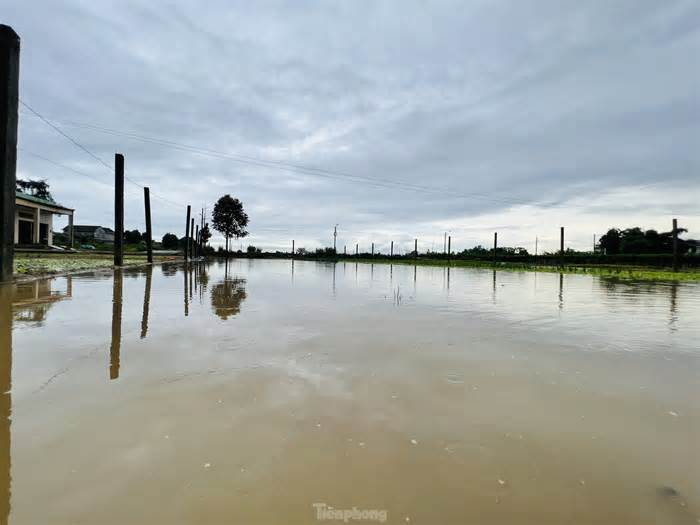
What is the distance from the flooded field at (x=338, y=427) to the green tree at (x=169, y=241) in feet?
267

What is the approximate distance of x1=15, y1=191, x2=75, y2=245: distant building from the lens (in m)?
28.7

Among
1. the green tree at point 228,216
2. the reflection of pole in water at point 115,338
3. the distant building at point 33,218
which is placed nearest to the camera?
the reflection of pole in water at point 115,338

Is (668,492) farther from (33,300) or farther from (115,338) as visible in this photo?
(33,300)

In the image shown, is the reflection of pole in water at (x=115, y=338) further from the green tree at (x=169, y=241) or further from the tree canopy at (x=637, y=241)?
the green tree at (x=169, y=241)

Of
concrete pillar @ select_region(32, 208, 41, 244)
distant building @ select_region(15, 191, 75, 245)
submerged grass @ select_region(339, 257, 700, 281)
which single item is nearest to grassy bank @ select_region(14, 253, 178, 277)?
concrete pillar @ select_region(32, 208, 41, 244)

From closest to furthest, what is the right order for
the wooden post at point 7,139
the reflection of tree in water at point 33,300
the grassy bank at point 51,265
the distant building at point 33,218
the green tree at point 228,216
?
the reflection of tree in water at point 33,300 < the wooden post at point 7,139 < the grassy bank at point 51,265 < the distant building at point 33,218 < the green tree at point 228,216

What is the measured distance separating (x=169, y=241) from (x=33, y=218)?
165ft

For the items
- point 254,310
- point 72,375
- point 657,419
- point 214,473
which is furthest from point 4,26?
point 657,419

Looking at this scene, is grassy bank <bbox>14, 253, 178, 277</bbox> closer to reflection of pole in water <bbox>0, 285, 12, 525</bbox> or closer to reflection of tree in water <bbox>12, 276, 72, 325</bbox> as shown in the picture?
reflection of tree in water <bbox>12, 276, 72, 325</bbox>

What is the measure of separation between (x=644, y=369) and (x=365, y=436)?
3.62m

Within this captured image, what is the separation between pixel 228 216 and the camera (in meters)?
68.7

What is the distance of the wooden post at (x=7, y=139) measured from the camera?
9.57 meters

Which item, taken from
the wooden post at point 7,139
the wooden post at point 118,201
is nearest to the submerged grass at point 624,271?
the wooden post at point 7,139

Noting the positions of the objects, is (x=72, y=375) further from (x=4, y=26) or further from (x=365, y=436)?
(x=4, y=26)
